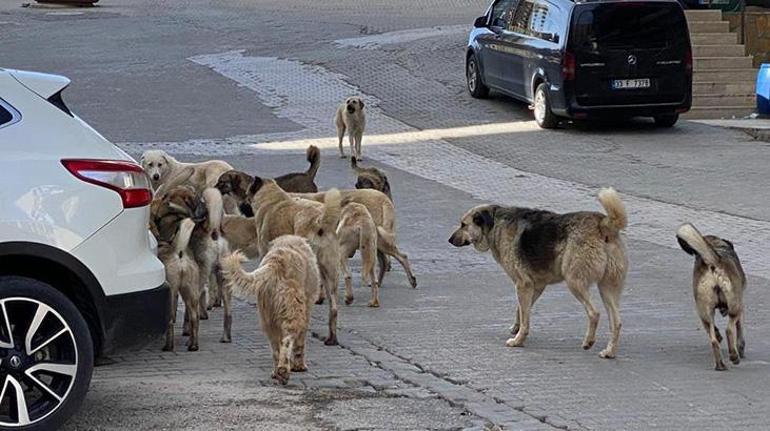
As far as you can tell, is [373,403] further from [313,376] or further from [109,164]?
[109,164]

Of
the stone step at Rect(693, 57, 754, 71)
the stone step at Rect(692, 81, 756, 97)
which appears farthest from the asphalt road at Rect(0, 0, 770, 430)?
the stone step at Rect(693, 57, 754, 71)

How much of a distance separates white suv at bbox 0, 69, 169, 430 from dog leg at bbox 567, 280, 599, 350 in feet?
9.97

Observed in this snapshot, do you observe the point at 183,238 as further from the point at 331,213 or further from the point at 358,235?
the point at 358,235

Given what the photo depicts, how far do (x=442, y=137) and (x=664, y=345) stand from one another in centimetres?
1177

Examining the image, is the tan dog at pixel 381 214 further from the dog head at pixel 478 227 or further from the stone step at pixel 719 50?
the stone step at pixel 719 50

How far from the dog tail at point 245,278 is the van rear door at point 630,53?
13.0 m

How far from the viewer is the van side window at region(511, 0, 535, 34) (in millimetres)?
21766

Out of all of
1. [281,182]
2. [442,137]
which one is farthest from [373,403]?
[442,137]

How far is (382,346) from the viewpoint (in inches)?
348

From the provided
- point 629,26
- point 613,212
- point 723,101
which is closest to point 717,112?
point 723,101

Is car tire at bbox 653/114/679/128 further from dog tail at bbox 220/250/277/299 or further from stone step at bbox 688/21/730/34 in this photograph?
dog tail at bbox 220/250/277/299

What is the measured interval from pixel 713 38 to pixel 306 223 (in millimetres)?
17123

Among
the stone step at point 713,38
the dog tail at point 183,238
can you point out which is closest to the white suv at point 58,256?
the dog tail at point 183,238

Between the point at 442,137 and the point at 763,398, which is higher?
the point at 763,398
